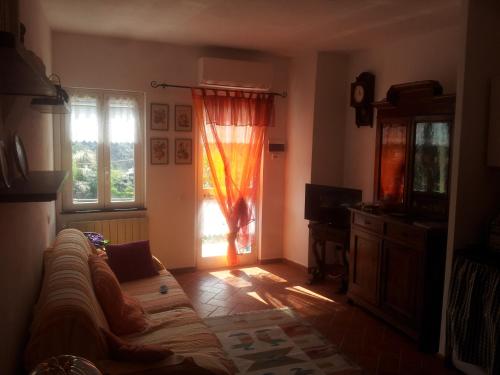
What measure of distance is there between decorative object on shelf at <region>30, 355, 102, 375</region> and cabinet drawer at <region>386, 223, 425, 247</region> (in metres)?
2.71

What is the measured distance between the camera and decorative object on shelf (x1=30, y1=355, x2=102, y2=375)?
3.62ft

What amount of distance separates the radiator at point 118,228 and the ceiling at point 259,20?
1.94 m

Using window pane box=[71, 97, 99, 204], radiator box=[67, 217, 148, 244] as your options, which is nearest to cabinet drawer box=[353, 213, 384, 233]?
radiator box=[67, 217, 148, 244]

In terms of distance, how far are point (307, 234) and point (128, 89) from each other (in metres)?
2.62

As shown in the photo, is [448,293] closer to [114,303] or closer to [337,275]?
[337,275]

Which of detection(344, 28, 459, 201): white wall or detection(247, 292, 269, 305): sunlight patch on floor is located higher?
detection(344, 28, 459, 201): white wall

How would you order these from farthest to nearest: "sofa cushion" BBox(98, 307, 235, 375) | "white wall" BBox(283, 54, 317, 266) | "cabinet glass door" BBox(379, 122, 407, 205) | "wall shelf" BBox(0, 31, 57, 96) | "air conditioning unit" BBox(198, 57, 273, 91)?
"white wall" BBox(283, 54, 317, 266) < "air conditioning unit" BBox(198, 57, 273, 91) < "cabinet glass door" BBox(379, 122, 407, 205) < "sofa cushion" BBox(98, 307, 235, 375) < "wall shelf" BBox(0, 31, 57, 96)

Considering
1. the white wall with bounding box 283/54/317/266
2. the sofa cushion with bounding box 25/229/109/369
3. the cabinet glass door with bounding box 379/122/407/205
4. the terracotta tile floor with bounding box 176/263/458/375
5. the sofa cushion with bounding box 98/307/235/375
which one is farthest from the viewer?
the white wall with bounding box 283/54/317/266

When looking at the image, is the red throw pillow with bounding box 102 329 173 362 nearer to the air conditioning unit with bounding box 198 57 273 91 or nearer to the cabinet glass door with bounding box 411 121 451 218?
the cabinet glass door with bounding box 411 121 451 218

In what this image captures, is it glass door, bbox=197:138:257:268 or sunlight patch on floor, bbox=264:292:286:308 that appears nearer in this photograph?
sunlight patch on floor, bbox=264:292:286:308

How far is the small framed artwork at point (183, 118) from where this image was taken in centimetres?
483

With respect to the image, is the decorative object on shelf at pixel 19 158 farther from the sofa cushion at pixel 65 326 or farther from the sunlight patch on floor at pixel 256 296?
the sunlight patch on floor at pixel 256 296

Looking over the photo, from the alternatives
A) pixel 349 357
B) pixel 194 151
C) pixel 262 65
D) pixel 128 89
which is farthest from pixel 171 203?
pixel 349 357

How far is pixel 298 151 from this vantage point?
205 inches
